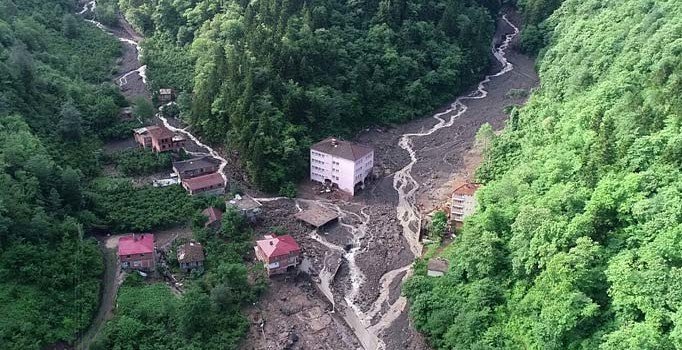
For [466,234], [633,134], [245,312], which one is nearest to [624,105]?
[633,134]

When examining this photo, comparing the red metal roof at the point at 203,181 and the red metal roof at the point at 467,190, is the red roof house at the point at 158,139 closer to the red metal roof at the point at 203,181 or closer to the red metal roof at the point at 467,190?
the red metal roof at the point at 203,181

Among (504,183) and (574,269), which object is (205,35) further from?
(574,269)

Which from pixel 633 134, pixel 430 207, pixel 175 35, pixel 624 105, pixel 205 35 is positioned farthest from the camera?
pixel 175 35

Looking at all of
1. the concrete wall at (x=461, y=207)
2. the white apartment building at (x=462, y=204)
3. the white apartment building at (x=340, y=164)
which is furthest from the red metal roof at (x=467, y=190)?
the white apartment building at (x=340, y=164)

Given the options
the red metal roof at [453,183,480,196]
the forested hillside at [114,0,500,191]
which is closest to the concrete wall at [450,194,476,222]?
the red metal roof at [453,183,480,196]

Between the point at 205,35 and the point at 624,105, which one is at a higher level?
the point at 624,105

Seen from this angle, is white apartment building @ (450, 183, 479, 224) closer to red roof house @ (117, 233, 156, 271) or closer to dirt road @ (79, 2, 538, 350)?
Result: dirt road @ (79, 2, 538, 350)

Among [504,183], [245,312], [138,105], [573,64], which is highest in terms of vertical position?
[573,64]
